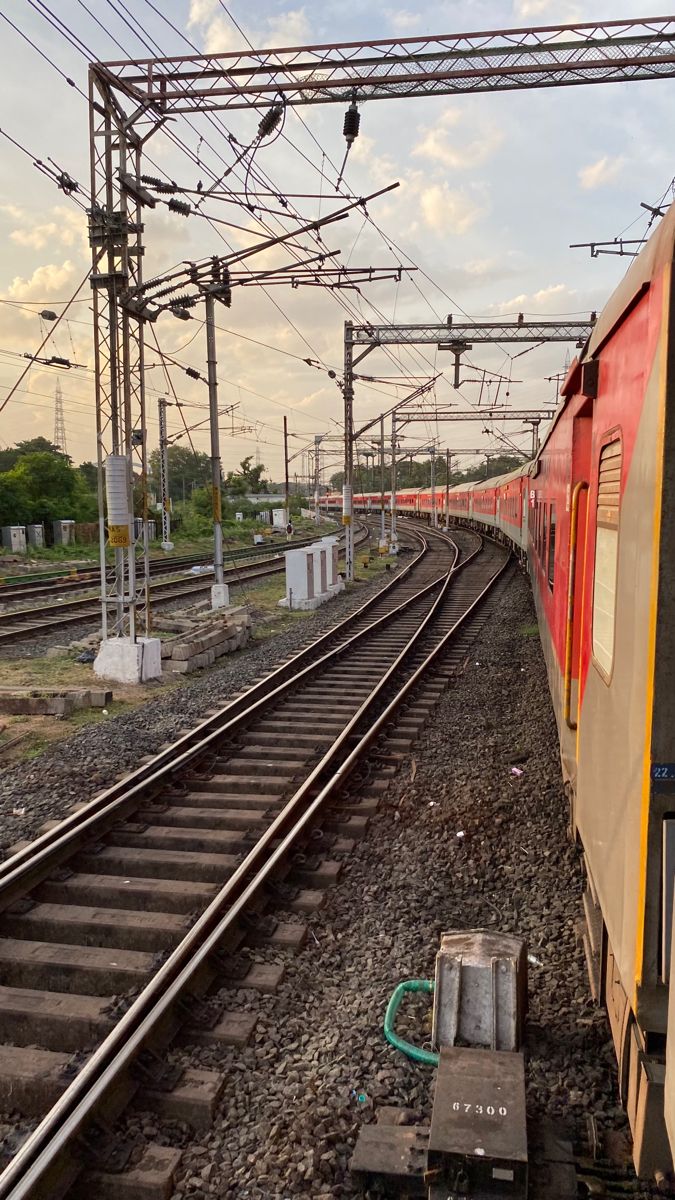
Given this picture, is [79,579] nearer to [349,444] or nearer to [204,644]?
[349,444]

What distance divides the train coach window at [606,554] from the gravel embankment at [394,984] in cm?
187

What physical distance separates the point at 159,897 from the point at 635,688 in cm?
379

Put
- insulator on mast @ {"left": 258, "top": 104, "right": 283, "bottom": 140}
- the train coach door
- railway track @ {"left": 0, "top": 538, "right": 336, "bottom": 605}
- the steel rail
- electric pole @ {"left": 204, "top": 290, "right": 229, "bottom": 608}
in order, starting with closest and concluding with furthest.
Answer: the train coach door, the steel rail, insulator on mast @ {"left": 258, "top": 104, "right": 283, "bottom": 140}, electric pole @ {"left": 204, "top": 290, "right": 229, "bottom": 608}, railway track @ {"left": 0, "top": 538, "right": 336, "bottom": 605}

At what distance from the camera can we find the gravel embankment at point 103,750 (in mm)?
6797

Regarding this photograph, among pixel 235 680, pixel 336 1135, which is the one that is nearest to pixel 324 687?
pixel 235 680

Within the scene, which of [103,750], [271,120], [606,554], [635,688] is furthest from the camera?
[271,120]

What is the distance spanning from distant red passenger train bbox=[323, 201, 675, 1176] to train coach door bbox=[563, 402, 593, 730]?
2.16 ft

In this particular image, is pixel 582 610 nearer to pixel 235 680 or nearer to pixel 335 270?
pixel 235 680

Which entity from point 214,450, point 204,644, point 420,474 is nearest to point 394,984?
point 204,644

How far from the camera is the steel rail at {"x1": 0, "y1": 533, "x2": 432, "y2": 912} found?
211 inches

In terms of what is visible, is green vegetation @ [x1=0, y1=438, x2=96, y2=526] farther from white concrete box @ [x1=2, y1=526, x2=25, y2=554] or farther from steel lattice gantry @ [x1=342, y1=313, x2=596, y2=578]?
steel lattice gantry @ [x1=342, y1=313, x2=596, y2=578]

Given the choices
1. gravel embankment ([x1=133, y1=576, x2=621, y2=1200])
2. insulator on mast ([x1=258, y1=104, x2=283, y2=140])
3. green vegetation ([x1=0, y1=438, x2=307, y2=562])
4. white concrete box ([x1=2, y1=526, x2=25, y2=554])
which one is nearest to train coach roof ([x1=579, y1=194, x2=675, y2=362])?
gravel embankment ([x1=133, y1=576, x2=621, y2=1200])

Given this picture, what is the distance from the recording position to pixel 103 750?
8.30m

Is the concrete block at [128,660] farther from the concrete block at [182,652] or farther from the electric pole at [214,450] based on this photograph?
the electric pole at [214,450]
